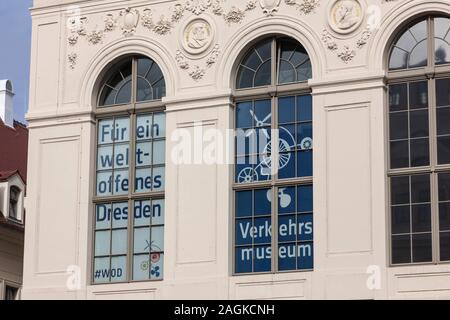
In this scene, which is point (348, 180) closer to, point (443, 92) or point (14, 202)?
point (443, 92)

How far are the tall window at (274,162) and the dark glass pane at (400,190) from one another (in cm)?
173

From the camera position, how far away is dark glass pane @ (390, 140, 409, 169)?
27.4m

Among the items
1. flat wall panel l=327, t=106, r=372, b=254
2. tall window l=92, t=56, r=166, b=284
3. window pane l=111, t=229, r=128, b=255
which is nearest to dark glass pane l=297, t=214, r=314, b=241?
flat wall panel l=327, t=106, r=372, b=254

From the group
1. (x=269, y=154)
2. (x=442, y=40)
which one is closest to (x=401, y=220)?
(x=269, y=154)

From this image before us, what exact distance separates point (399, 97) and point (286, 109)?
2394 millimetres

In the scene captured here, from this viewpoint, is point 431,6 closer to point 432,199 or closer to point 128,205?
point 432,199

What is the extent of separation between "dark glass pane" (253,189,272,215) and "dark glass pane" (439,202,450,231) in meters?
3.52

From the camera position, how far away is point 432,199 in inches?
1061

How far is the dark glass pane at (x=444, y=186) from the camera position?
26.9 meters

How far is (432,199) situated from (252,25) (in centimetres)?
534

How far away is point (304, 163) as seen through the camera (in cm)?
2831

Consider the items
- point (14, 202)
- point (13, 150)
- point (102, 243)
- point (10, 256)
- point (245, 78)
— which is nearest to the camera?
point (245, 78)
